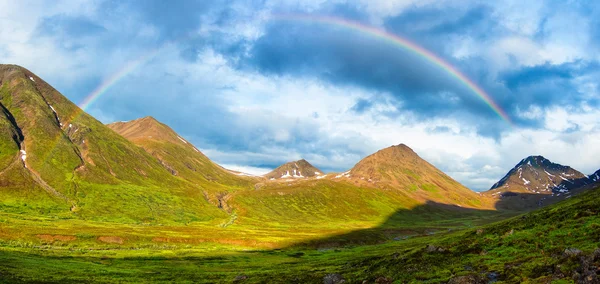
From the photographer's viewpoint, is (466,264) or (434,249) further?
(434,249)

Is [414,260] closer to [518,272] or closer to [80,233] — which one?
[518,272]

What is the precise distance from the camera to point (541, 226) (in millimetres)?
50000

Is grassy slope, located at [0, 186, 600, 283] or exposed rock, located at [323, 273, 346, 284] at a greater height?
grassy slope, located at [0, 186, 600, 283]

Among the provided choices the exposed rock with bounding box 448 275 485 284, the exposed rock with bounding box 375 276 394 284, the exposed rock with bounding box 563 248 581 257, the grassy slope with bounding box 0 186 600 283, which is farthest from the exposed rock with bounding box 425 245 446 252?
the exposed rock with bounding box 563 248 581 257

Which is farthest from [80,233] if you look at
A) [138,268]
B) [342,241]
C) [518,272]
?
[518,272]

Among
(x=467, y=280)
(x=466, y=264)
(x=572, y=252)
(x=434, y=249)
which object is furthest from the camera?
(x=434, y=249)

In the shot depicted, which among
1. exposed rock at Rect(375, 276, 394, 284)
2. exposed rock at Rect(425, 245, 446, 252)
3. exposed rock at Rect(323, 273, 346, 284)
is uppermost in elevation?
exposed rock at Rect(425, 245, 446, 252)

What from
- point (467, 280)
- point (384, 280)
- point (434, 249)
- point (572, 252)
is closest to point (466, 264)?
point (467, 280)

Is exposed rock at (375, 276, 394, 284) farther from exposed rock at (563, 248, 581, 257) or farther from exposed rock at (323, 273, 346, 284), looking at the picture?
exposed rock at (563, 248, 581, 257)

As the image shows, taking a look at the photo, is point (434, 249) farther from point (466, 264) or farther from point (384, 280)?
point (384, 280)

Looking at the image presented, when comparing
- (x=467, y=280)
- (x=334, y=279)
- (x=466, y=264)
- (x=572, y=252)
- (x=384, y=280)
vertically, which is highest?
(x=572, y=252)

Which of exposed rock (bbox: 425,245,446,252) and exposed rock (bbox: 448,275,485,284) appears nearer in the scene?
exposed rock (bbox: 448,275,485,284)

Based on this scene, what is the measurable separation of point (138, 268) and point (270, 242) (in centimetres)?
7423

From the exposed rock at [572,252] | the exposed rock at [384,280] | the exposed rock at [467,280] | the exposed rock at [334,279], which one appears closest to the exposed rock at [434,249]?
the exposed rock at [334,279]
